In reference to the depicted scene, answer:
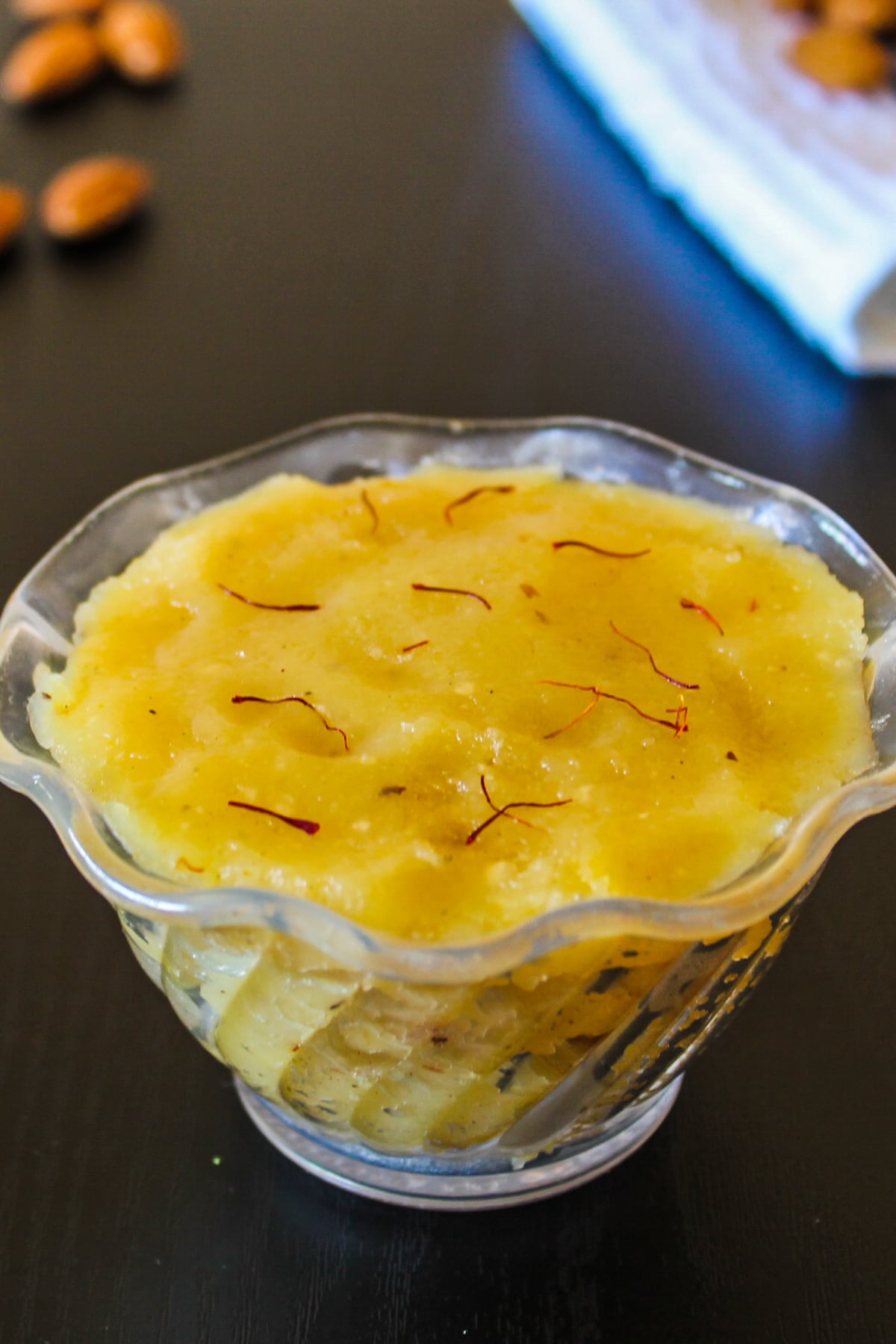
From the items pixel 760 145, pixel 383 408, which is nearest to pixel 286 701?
pixel 383 408

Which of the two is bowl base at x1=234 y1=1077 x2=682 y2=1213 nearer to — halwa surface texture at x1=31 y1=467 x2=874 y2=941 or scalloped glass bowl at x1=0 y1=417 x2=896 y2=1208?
scalloped glass bowl at x1=0 y1=417 x2=896 y2=1208

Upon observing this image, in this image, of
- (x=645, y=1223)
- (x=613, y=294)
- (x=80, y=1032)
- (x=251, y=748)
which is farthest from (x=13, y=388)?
(x=645, y=1223)

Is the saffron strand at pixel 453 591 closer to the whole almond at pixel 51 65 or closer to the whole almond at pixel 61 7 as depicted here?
the whole almond at pixel 51 65

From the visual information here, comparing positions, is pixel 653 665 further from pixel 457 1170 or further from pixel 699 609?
pixel 457 1170

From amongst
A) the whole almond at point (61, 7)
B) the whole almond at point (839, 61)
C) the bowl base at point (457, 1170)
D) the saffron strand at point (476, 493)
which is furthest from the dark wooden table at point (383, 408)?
the saffron strand at point (476, 493)

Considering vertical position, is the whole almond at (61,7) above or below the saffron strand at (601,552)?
above

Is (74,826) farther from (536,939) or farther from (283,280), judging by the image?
(283,280)
